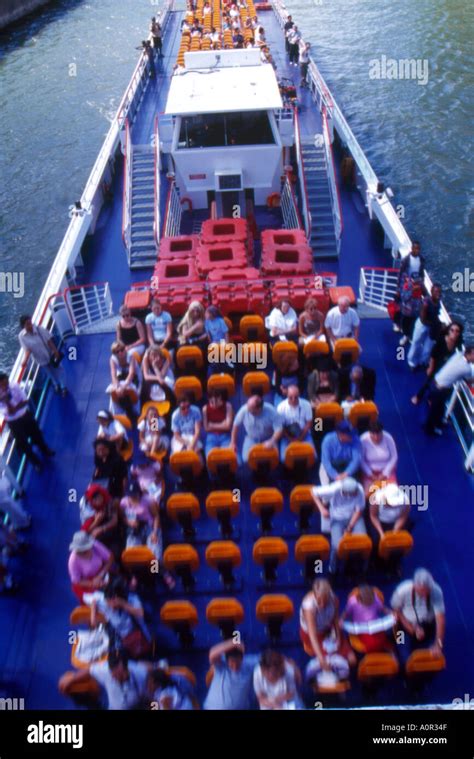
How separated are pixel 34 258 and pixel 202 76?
935 centimetres

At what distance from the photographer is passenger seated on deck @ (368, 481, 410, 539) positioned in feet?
22.1

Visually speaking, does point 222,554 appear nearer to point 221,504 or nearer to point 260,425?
point 221,504

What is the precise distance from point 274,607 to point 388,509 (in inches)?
70.9

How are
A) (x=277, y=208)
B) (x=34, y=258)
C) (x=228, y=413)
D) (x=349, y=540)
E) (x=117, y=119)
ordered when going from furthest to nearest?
(x=34, y=258) < (x=117, y=119) < (x=277, y=208) < (x=228, y=413) < (x=349, y=540)

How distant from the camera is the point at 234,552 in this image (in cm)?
629

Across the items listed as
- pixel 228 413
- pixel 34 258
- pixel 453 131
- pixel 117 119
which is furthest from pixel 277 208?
pixel 453 131

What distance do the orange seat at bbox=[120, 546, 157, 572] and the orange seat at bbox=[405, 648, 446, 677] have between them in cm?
283

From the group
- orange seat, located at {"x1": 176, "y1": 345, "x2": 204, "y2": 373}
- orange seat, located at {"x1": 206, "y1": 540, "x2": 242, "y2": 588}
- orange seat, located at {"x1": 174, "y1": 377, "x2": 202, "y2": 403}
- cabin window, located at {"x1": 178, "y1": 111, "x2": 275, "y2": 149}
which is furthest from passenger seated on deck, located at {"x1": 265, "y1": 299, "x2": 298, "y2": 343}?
cabin window, located at {"x1": 178, "y1": 111, "x2": 275, "y2": 149}

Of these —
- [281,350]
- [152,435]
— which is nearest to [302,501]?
[152,435]

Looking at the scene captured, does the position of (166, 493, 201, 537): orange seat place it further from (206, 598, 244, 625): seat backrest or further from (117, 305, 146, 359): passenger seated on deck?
(117, 305, 146, 359): passenger seated on deck

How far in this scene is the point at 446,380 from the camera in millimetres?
8039

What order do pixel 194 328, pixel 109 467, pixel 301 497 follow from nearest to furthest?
pixel 301 497
pixel 109 467
pixel 194 328

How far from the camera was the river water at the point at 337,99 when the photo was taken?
2003 centimetres

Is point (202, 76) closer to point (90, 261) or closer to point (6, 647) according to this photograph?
point (90, 261)
